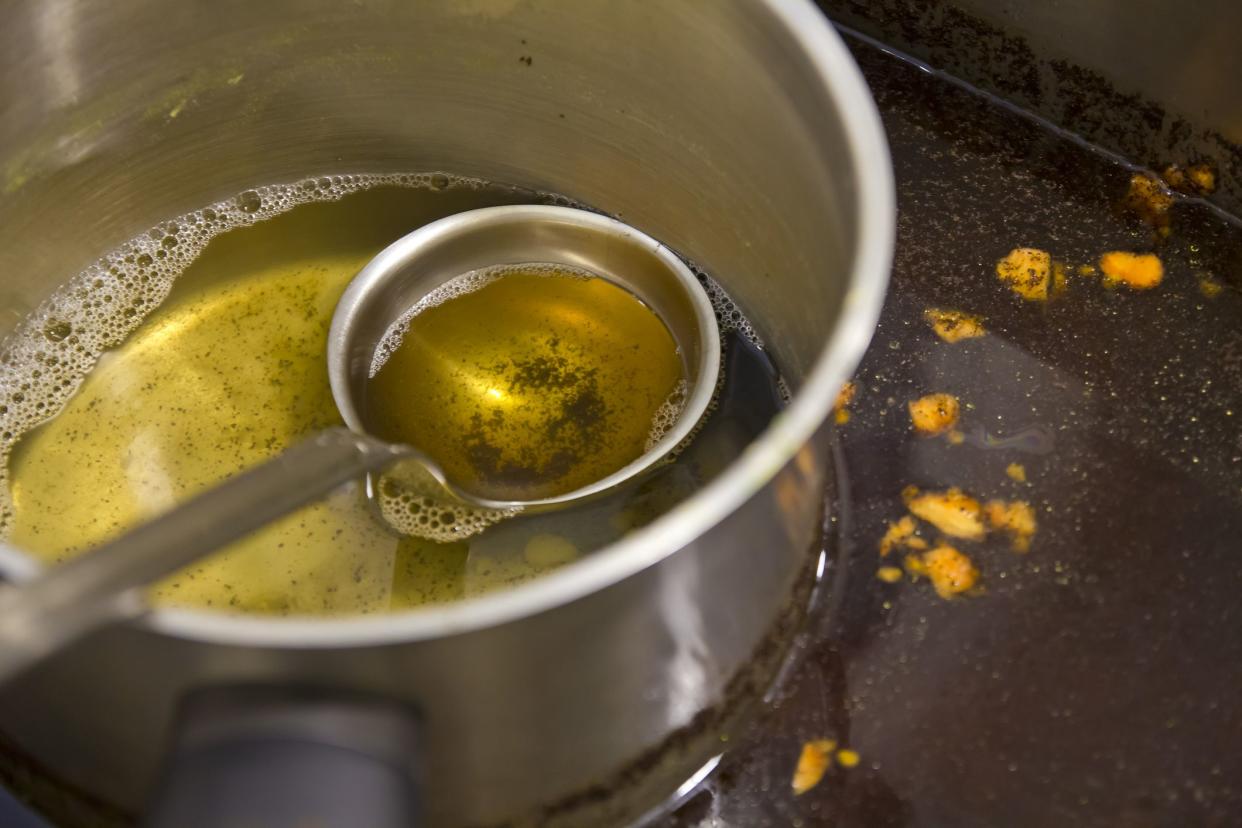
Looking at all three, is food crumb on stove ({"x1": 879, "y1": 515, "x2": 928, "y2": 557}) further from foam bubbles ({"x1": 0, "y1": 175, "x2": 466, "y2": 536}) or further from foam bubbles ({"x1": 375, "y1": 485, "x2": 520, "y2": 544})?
foam bubbles ({"x1": 0, "y1": 175, "x2": 466, "y2": 536})

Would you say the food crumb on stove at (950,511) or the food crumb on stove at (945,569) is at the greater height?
the food crumb on stove at (950,511)

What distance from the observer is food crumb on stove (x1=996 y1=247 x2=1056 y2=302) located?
2.37 ft

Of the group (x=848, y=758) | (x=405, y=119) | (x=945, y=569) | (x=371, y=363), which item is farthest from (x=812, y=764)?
(x=405, y=119)

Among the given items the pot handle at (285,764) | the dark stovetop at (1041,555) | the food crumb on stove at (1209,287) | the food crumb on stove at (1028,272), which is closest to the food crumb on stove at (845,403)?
the dark stovetop at (1041,555)

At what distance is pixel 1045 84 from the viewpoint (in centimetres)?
80

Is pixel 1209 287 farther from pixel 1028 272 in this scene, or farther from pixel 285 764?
pixel 285 764

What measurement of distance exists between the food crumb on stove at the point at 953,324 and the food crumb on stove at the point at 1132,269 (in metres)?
0.09

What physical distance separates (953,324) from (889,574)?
17 centimetres

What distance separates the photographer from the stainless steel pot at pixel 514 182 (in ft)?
1.27

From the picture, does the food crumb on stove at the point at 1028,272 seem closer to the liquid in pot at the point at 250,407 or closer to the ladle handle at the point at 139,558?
the liquid in pot at the point at 250,407

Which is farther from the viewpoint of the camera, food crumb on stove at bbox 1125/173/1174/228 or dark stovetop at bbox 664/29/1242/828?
food crumb on stove at bbox 1125/173/1174/228

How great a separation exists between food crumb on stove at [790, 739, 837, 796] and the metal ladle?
18 cm

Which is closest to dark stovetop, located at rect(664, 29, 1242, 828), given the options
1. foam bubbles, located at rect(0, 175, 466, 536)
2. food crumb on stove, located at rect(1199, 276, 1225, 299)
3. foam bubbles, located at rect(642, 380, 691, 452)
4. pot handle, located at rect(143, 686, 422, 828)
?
food crumb on stove, located at rect(1199, 276, 1225, 299)

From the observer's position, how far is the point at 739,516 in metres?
0.41
